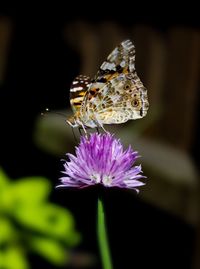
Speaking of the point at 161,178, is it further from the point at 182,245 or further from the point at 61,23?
the point at 61,23

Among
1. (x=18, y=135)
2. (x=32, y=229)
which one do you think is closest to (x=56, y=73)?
(x=18, y=135)

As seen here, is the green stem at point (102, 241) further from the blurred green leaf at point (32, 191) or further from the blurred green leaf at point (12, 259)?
the blurred green leaf at point (32, 191)

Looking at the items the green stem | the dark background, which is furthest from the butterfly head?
A: the dark background

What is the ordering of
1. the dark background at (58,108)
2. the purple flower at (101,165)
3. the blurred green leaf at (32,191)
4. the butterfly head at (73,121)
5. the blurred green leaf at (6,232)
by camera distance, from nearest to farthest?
the purple flower at (101,165) → the butterfly head at (73,121) → the blurred green leaf at (6,232) → the blurred green leaf at (32,191) → the dark background at (58,108)

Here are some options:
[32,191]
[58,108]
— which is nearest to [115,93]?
[32,191]

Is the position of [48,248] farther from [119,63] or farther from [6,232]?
[119,63]

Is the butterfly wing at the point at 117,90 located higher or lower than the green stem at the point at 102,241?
higher

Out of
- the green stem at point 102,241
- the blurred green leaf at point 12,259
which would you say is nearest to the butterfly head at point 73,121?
the green stem at point 102,241

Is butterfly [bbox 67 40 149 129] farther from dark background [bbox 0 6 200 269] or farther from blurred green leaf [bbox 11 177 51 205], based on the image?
dark background [bbox 0 6 200 269]
